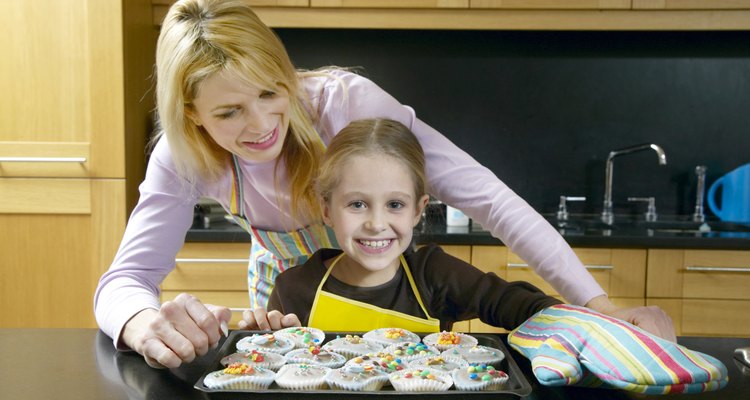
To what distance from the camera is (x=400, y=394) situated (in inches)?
28.3

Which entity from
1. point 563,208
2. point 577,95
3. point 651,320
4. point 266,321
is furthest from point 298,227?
point 577,95

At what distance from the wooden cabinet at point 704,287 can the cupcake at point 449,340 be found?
1568 mm

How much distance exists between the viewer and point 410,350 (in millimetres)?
883

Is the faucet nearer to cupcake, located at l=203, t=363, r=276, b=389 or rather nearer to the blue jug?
the blue jug

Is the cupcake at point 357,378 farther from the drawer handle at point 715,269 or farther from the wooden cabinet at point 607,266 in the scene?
the drawer handle at point 715,269

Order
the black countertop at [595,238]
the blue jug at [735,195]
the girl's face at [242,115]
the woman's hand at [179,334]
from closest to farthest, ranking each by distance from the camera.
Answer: the woman's hand at [179,334] → the girl's face at [242,115] → the black countertop at [595,238] → the blue jug at [735,195]

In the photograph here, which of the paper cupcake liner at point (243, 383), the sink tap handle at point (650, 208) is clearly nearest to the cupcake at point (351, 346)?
the paper cupcake liner at point (243, 383)

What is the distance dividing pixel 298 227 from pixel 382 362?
562 mm

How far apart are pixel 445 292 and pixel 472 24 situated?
4.84 feet

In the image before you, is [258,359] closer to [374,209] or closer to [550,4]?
[374,209]

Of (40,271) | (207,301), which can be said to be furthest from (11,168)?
(207,301)

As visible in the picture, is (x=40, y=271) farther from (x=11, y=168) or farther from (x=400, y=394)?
(x=400, y=394)

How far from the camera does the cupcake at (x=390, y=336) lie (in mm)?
929

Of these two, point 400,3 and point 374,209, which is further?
point 400,3
